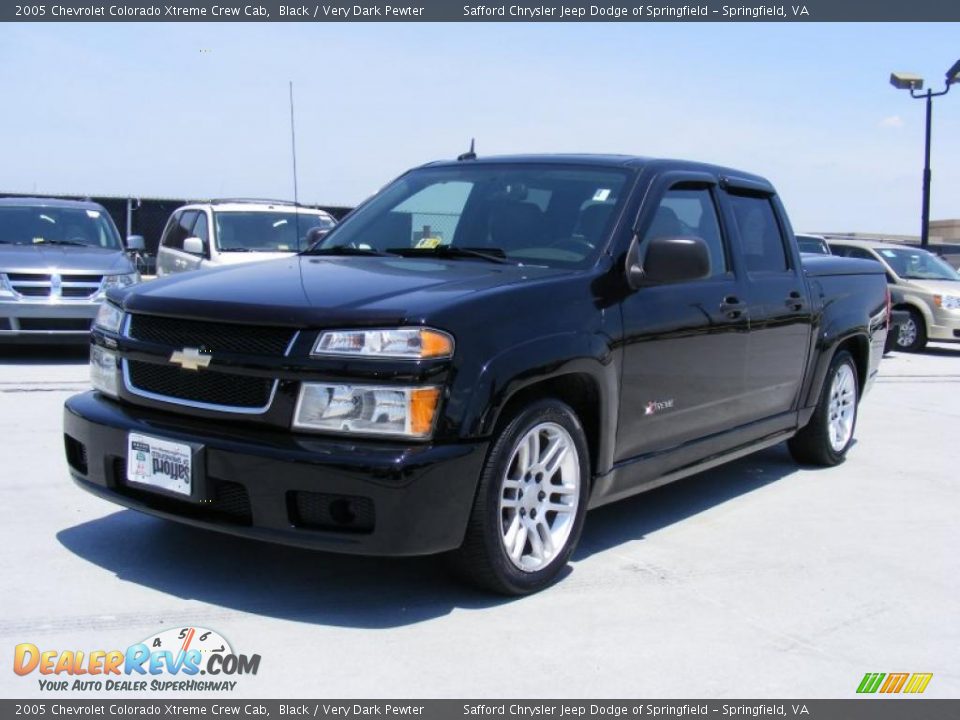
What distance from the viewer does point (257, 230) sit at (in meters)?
12.6

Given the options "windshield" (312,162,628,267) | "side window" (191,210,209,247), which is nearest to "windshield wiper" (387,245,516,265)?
"windshield" (312,162,628,267)

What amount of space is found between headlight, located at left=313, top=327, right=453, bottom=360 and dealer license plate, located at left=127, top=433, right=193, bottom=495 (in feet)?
2.09

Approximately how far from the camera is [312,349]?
12.4 feet

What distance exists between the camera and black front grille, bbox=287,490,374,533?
3.72m

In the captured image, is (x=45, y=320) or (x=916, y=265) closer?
(x=45, y=320)

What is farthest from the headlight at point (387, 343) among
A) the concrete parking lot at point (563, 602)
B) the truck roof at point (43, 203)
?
the truck roof at point (43, 203)

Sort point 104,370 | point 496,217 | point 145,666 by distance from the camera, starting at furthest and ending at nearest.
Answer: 1. point 496,217
2. point 104,370
3. point 145,666

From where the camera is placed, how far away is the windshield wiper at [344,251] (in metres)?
5.19

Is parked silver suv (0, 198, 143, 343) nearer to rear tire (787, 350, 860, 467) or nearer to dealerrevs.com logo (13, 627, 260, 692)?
rear tire (787, 350, 860, 467)

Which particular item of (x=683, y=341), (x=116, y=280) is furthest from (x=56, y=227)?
(x=683, y=341)

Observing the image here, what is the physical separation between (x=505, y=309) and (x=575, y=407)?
0.68 metres

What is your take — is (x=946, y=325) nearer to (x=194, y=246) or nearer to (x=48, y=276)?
(x=194, y=246)

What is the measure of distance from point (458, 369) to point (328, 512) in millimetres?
663
